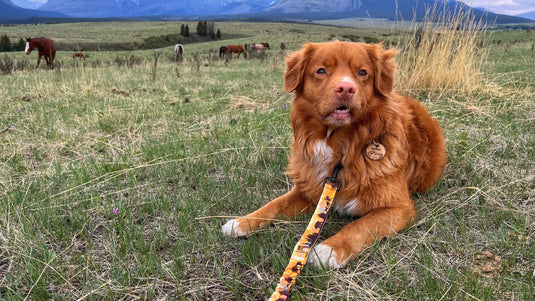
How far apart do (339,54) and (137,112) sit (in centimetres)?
394

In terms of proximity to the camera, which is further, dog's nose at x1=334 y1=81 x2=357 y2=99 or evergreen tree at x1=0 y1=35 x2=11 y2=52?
evergreen tree at x1=0 y1=35 x2=11 y2=52

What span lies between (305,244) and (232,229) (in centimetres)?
60

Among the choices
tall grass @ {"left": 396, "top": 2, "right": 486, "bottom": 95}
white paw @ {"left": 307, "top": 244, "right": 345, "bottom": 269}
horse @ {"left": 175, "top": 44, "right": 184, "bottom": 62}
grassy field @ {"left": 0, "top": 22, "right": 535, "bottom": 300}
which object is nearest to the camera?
grassy field @ {"left": 0, "top": 22, "right": 535, "bottom": 300}

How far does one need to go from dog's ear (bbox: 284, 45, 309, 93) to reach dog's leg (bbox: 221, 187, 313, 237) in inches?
30.1

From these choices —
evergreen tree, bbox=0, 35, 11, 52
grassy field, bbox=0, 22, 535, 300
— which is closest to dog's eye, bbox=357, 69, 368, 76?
grassy field, bbox=0, 22, 535, 300

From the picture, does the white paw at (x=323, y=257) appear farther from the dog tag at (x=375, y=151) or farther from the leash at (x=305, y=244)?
the dog tag at (x=375, y=151)

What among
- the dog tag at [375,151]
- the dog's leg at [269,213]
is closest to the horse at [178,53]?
the dog's leg at [269,213]

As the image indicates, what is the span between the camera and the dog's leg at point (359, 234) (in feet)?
6.36

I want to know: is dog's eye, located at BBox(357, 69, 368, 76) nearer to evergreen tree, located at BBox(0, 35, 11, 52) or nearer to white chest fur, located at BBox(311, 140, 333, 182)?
white chest fur, located at BBox(311, 140, 333, 182)

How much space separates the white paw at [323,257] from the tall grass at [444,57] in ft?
14.9

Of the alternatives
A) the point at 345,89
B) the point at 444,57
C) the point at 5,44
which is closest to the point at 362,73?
the point at 345,89

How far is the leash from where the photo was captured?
165cm

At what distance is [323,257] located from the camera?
1936mm

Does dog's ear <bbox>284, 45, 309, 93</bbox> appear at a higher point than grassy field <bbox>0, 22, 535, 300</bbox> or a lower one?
higher
